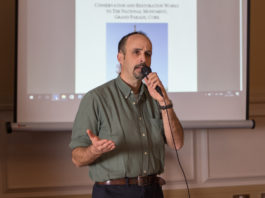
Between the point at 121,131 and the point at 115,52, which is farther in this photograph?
the point at 115,52

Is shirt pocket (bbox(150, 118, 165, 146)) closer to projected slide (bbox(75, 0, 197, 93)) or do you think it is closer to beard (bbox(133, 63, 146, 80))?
beard (bbox(133, 63, 146, 80))

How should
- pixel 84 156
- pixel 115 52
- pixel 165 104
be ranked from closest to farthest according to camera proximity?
pixel 84 156 → pixel 165 104 → pixel 115 52

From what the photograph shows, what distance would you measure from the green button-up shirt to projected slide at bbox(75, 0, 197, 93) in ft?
2.69

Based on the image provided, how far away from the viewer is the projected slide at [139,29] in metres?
2.68

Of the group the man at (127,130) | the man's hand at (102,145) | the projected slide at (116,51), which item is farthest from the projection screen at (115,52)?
the man's hand at (102,145)

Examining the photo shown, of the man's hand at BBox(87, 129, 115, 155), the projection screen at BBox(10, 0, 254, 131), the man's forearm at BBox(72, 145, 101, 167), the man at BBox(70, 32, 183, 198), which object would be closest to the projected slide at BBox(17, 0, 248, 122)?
the projection screen at BBox(10, 0, 254, 131)

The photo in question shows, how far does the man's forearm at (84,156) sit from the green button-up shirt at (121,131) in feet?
0.11

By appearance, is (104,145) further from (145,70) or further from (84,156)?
(145,70)

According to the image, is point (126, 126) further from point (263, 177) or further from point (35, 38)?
point (263, 177)

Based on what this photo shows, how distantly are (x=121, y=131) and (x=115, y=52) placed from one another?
41.7 inches

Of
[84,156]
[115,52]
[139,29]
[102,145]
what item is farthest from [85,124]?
[139,29]

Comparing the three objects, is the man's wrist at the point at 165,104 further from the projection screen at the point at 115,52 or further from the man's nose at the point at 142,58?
the projection screen at the point at 115,52

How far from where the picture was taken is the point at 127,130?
1814 mm

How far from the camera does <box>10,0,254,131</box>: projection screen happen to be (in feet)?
8.55
